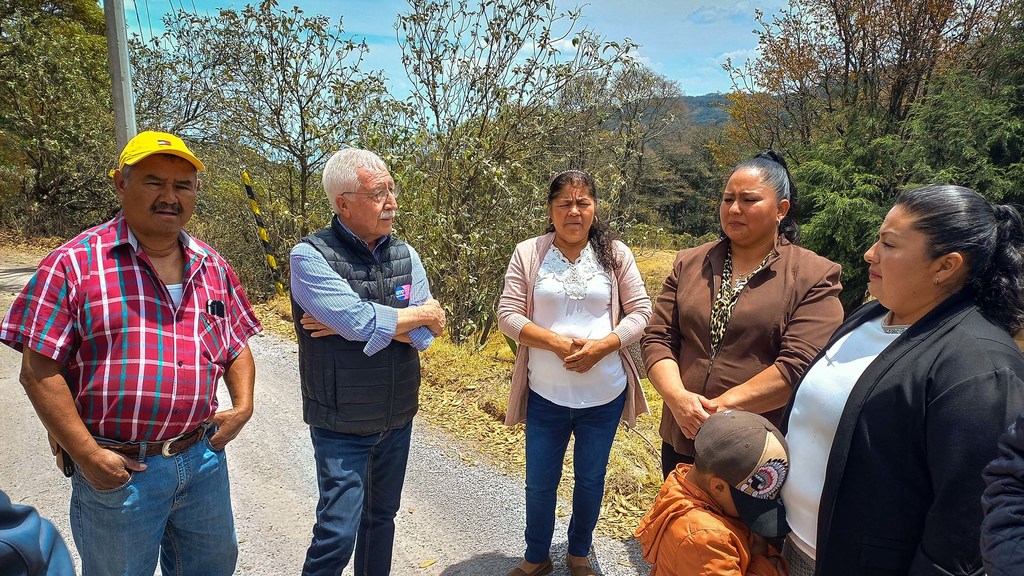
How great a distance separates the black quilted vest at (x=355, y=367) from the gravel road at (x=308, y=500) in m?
1.18

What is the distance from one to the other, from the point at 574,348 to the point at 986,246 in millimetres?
1614

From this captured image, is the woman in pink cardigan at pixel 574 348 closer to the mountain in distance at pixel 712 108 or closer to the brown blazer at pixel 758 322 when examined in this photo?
the brown blazer at pixel 758 322

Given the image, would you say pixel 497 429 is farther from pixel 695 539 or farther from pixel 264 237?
pixel 264 237

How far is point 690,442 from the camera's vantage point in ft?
8.37

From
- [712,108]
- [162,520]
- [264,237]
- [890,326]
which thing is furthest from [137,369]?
[712,108]

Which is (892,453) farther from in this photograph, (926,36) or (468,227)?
(926,36)

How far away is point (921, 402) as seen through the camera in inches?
59.4

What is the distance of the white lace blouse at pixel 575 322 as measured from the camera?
2.85 meters

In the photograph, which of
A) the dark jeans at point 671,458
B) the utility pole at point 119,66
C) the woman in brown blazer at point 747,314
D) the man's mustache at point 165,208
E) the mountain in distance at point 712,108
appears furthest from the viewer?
the mountain in distance at point 712,108

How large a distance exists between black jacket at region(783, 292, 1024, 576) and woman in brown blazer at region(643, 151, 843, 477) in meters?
0.65

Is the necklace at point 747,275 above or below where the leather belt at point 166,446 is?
above

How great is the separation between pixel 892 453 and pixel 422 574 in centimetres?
247

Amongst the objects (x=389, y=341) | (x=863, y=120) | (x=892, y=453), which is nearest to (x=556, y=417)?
(x=389, y=341)

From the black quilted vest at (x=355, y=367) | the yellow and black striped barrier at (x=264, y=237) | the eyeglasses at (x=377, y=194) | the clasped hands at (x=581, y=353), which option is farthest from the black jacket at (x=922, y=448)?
the yellow and black striped barrier at (x=264, y=237)
